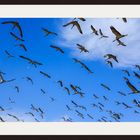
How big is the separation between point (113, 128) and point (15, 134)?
176 centimetres

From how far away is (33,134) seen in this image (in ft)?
24.0

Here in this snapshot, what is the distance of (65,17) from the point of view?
8641mm

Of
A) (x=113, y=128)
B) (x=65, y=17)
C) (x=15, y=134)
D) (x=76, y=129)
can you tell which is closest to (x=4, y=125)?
(x=15, y=134)
